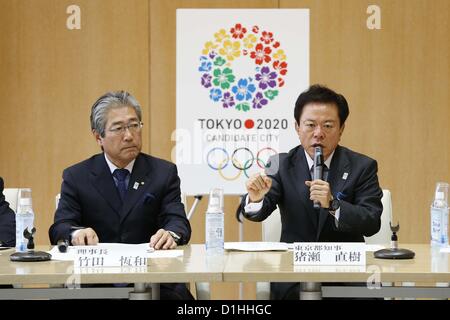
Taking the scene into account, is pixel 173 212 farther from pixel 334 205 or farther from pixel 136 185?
pixel 334 205

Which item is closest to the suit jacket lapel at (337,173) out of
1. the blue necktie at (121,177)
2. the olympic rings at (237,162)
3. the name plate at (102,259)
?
the blue necktie at (121,177)

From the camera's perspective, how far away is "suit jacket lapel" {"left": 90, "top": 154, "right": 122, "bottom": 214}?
3.89m

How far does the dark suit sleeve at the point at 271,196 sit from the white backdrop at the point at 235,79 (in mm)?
1720

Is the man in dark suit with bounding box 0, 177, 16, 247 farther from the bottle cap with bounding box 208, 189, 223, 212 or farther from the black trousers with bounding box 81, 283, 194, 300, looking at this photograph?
the bottle cap with bounding box 208, 189, 223, 212

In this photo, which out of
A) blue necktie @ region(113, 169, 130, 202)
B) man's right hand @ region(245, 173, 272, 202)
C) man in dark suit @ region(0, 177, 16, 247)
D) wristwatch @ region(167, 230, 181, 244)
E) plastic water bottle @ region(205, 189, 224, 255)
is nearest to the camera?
plastic water bottle @ region(205, 189, 224, 255)

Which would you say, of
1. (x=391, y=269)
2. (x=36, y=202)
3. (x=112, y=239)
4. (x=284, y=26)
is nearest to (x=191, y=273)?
(x=391, y=269)

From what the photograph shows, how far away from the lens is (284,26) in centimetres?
592

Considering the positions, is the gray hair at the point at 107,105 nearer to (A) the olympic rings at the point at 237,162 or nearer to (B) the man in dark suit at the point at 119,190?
(B) the man in dark suit at the point at 119,190

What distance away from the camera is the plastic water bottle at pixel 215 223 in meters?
3.37

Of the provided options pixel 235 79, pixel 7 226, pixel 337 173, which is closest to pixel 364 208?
pixel 337 173

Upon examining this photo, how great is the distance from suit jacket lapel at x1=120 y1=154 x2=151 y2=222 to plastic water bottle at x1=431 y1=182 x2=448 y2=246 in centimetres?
137

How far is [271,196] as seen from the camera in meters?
3.98

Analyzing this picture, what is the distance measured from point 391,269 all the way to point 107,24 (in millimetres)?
4018

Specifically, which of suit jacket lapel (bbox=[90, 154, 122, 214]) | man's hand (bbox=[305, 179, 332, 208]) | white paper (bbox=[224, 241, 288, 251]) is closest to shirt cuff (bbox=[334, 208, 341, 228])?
man's hand (bbox=[305, 179, 332, 208])
